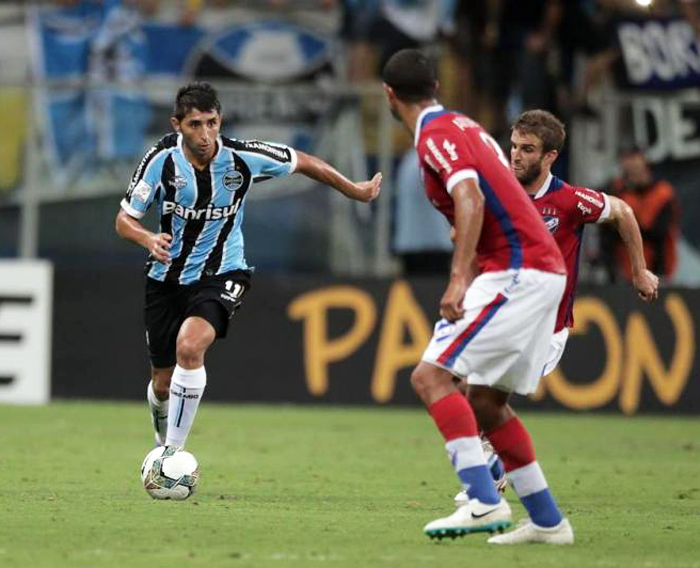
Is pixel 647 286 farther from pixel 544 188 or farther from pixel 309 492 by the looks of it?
pixel 309 492

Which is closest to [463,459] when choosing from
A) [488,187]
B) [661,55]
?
[488,187]

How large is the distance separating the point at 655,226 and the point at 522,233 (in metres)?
9.44

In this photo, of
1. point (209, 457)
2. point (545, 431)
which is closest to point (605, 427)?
point (545, 431)

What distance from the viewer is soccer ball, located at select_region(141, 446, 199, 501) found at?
919 cm

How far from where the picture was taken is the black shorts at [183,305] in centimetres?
985

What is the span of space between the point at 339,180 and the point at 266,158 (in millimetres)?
483

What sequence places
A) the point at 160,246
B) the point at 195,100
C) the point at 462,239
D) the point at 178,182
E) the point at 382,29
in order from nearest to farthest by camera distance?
the point at 462,239 < the point at 160,246 < the point at 195,100 < the point at 178,182 < the point at 382,29

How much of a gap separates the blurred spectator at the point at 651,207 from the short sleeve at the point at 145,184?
761 centimetres

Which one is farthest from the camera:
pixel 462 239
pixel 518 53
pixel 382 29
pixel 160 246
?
pixel 518 53

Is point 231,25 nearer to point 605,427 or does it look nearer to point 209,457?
point 605,427

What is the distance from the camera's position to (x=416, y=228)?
1666 centimetres

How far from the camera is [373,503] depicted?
9.25 metres

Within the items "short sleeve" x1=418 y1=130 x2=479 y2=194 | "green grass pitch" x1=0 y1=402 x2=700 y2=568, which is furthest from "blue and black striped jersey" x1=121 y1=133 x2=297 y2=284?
"short sleeve" x1=418 y1=130 x2=479 y2=194

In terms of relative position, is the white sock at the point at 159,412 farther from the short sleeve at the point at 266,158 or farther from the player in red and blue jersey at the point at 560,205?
the player in red and blue jersey at the point at 560,205
